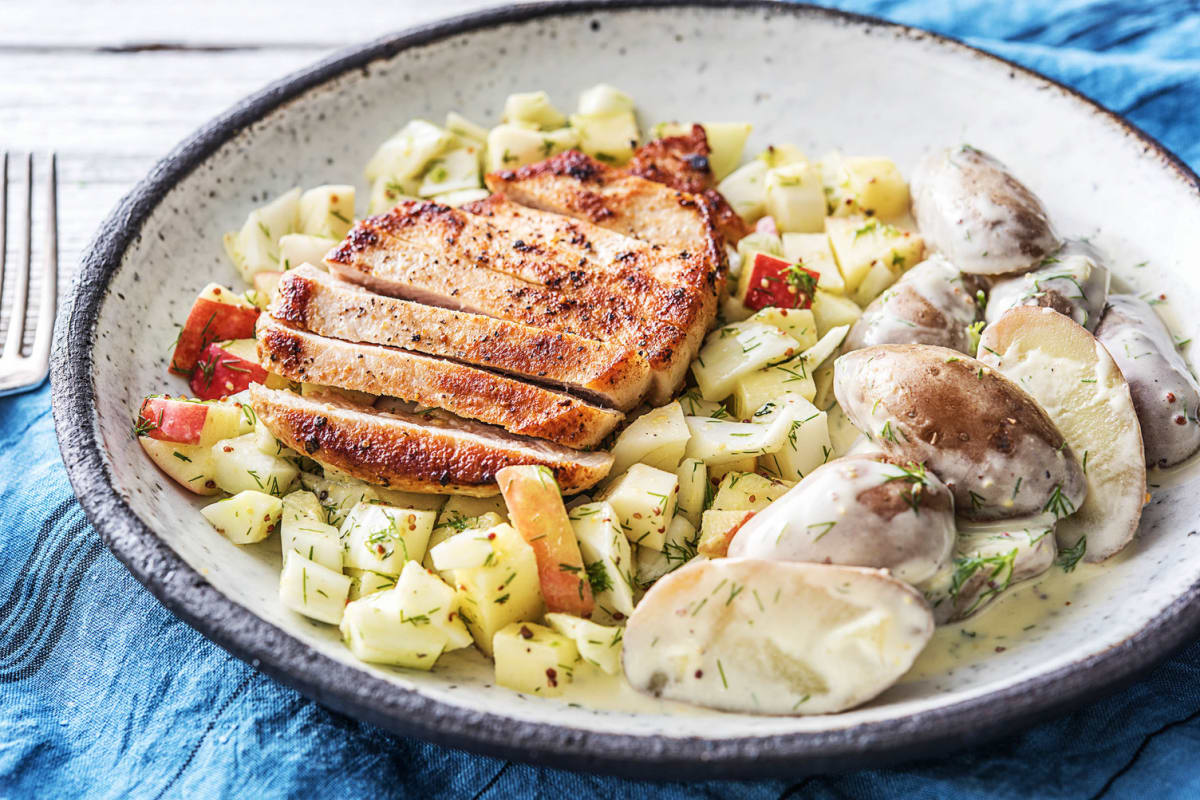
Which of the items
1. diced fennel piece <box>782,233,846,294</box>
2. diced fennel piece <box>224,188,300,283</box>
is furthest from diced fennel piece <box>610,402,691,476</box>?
diced fennel piece <box>224,188,300,283</box>

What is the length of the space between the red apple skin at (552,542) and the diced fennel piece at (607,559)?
0.11 feet

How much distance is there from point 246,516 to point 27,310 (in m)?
1.66

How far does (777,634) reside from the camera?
9.18ft

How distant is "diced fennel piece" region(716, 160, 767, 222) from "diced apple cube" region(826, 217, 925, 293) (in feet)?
1.30

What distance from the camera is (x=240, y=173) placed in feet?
14.5

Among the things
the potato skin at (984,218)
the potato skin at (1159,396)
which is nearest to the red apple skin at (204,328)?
the potato skin at (984,218)

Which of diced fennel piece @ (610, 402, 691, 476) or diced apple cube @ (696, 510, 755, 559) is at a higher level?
diced fennel piece @ (610, 402, 691, 476)

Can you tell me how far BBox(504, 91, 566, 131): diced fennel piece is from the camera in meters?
4.73

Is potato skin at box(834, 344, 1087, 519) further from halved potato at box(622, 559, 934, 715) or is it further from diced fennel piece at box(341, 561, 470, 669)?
diced fennel piece at box(341, 561, 470, 669)

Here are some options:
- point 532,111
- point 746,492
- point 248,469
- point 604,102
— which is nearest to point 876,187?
point 604,102

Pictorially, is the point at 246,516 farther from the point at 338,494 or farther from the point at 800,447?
the point at 800,447

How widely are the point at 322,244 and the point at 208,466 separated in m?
1.08

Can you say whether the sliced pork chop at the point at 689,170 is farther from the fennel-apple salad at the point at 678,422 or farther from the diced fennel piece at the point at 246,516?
the diced fennel piece at the point at 246,516

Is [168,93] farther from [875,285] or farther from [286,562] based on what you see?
[875,285]
